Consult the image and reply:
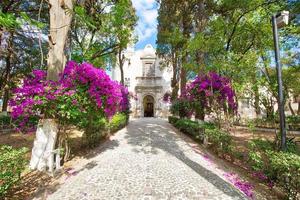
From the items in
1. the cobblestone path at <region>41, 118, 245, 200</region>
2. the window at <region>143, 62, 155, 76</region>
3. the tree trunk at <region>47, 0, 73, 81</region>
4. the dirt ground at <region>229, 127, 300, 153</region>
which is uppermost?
the window at <region>143, 62, 155, 76</region>

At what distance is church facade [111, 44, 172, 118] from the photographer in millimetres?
28656

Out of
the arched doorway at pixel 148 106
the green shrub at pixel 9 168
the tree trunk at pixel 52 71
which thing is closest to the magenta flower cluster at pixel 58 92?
the tree trunk at pixel 52 71

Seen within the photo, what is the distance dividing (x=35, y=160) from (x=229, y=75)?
753cm

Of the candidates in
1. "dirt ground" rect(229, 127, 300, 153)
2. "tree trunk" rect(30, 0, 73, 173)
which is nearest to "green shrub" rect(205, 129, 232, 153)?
"dirt ground" rect(229, 127, 300, 153)

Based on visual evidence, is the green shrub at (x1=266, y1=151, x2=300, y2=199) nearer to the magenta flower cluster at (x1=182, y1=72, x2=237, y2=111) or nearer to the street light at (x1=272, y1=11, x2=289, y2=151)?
the street light at (x1=272, y1=11, x2=289, y2=151)

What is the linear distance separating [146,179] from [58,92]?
3015 mm

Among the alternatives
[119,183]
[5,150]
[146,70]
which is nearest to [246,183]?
[119,183]

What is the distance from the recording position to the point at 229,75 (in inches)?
312

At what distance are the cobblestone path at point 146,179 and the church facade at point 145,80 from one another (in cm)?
2199

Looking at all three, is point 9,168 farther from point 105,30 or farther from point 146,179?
point 105,30

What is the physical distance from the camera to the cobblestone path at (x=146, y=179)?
385 centimetres

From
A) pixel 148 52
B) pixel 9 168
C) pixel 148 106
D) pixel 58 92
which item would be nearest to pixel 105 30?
pixel 58 92

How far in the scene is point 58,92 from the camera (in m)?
4.57

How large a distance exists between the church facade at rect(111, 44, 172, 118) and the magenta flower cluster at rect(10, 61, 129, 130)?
22.8m
